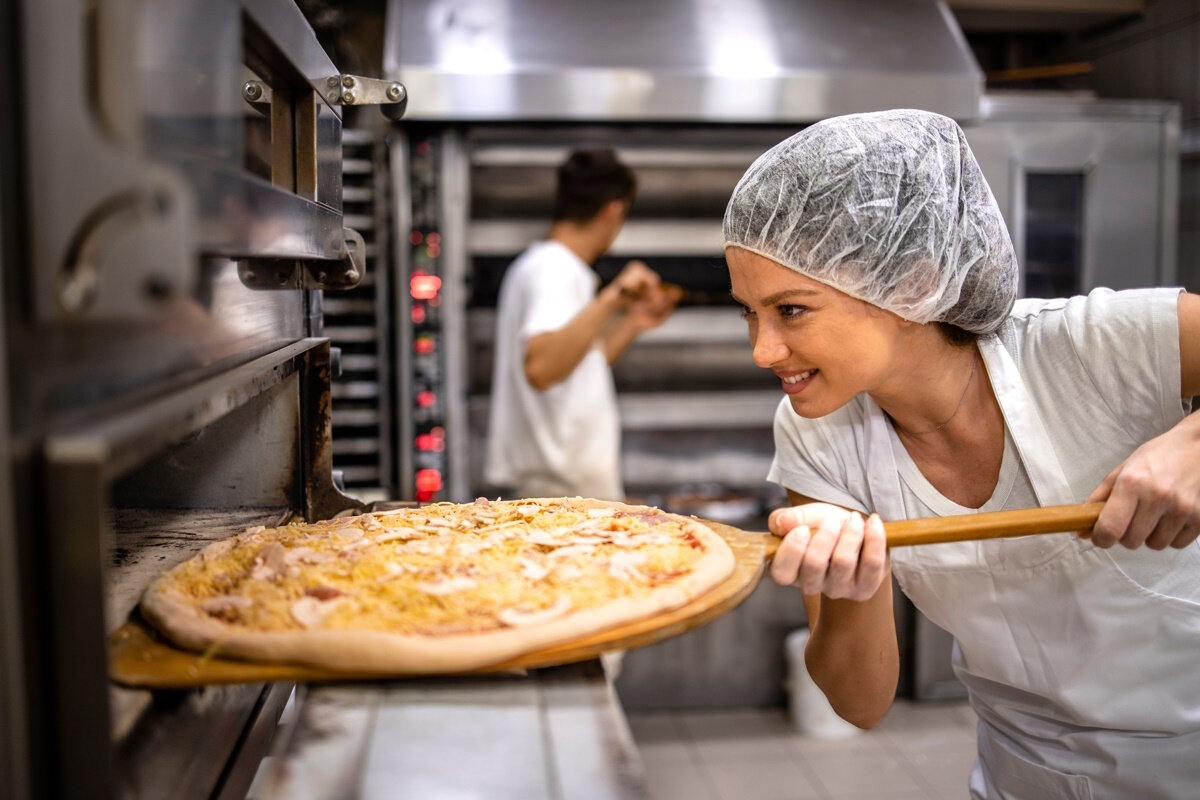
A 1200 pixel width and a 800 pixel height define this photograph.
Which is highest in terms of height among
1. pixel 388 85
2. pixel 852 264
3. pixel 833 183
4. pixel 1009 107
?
pixel 1009 107

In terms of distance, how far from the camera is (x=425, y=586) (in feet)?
4.04

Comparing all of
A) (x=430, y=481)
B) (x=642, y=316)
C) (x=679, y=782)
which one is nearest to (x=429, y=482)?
(x=430, y=481)

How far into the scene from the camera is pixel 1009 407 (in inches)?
59.8

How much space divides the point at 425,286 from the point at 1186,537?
2.55 m

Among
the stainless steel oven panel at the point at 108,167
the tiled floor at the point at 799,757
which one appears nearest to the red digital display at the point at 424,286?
the tiled floor at the point at 799,757

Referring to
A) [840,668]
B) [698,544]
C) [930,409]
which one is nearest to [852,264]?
[930,409]

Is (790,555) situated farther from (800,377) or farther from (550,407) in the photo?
(550,407)

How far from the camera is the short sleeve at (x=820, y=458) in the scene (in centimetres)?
161

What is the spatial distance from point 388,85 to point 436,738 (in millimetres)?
1022

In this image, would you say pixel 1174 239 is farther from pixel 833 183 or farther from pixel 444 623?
pixel 444 623

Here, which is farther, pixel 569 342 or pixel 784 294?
pixel 569 342

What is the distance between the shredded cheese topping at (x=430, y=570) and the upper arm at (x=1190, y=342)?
799mm

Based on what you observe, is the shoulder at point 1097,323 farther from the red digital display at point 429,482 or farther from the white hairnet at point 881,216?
the red digital display at point 429,482

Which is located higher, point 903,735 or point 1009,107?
point 1009,107
